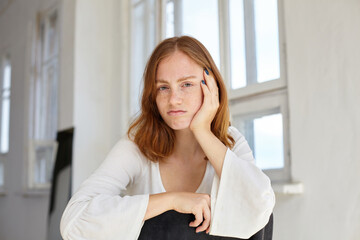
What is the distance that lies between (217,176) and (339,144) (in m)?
0.59

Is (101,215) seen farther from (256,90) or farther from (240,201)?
(256,90)

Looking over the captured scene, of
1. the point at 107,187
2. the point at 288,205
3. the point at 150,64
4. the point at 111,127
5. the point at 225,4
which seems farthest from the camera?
the point at 111,127

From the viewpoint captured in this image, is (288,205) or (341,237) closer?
(341,237)

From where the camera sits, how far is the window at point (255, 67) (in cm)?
191

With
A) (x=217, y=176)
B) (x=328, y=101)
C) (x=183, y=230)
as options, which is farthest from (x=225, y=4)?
(x=183, y=230)

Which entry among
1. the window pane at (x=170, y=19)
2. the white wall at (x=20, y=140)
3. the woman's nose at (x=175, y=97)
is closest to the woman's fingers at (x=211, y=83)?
the woman's nose at (x=175, y=97)

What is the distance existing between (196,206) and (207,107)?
1.30 feet

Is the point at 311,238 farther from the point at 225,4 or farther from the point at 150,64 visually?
the point at 225,4

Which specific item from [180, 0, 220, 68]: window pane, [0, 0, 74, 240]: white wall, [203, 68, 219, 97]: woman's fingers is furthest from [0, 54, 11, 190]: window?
[203, 68, 219, 97]: woman's fingers

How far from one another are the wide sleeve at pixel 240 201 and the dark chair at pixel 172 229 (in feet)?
0.11

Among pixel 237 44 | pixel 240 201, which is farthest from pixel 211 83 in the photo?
pixel 237 44

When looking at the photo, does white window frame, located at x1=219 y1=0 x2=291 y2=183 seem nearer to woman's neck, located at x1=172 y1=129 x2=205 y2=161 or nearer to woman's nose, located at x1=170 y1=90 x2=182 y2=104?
woman's neck, located at x1=172 y1=129 x2=205 y2=161

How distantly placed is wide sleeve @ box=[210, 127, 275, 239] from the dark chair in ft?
0.11

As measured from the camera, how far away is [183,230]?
1.13 meters
